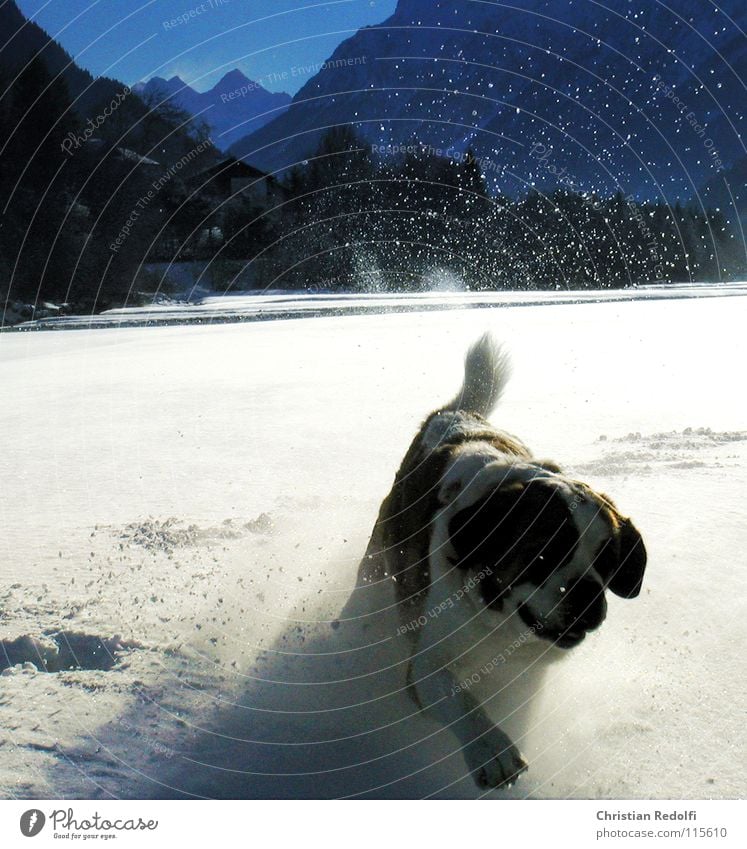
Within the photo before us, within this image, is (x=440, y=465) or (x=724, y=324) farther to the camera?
(x=724, y=324)

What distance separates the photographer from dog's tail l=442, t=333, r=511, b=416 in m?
4.97

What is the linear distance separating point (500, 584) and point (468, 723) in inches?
21.3

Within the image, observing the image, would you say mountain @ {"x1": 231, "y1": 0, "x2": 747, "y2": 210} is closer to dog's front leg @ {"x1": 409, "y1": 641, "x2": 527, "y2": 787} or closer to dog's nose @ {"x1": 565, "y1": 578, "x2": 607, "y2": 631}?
dog's nose @ {"x1": 565, "y1": 578, "x2": 607, "y2": 631}

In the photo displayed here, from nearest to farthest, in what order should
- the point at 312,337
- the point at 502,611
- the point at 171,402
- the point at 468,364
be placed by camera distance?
the point at 502,611 → the point at 468,364 → the point at 171,402 → the point at 312,337

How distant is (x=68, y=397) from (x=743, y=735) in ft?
30.3

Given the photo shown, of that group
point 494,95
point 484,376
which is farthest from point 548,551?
point 494,95

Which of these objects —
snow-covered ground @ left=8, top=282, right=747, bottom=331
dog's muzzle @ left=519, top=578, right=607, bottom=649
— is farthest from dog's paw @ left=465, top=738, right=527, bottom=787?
snow-covered ground @ left=8, top=282, right=747, bottom=331

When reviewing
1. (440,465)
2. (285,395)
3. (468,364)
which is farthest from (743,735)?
(285,395)

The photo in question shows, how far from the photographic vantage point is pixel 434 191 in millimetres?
8859

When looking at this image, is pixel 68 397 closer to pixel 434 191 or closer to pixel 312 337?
pixel 434 191

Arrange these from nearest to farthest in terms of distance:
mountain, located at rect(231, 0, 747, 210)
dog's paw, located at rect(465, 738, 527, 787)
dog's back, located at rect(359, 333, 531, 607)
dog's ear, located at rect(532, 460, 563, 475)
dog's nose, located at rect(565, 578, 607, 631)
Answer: dog's paw, located at rect(465, 738, 527, 787) → dog's nose, located at rect(565, 578, 607, 631) → dog's ear, located at rect(532, 460, 563, 475) → dog's back, located at rect(359, 333, 531, 607) → mountain, located at rect(231, 0, 747, 210)

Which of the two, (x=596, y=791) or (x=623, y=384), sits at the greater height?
(x=623, y=384)

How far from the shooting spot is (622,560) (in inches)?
123

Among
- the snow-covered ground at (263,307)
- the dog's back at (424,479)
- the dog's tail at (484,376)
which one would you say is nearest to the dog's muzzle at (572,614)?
the dog's back at (424,479)
